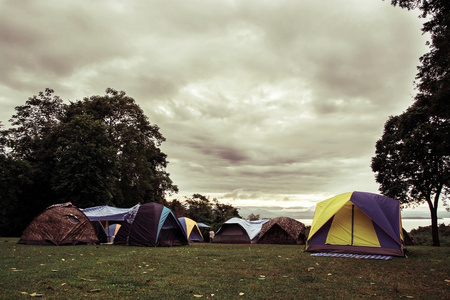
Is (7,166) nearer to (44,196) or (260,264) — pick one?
(44,196)

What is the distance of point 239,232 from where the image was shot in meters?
22.1

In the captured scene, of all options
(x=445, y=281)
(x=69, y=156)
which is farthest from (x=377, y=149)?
(x=69, y=156)

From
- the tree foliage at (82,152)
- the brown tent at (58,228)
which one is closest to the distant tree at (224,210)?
the tree foliage at (82,152)

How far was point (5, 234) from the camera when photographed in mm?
29281

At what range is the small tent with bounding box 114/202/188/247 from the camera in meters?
14.6

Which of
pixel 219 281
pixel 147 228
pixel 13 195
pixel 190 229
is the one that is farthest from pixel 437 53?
pixel 13 195

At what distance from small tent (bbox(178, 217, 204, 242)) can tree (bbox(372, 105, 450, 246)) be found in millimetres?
14738

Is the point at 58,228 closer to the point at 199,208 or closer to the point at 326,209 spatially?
the point at 326,209

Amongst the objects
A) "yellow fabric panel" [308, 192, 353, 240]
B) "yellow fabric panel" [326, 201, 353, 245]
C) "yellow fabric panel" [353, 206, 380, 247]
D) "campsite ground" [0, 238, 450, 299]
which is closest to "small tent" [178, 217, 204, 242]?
"yellow fabric panel" [308, 192, 353, 240]

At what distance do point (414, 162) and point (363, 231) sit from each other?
36.1 feet

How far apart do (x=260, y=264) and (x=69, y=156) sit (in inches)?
818

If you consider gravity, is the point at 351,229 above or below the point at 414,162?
below

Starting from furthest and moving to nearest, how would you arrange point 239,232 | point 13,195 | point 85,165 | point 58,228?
point 13,195
point 85,165
point 239,232
point 58,228

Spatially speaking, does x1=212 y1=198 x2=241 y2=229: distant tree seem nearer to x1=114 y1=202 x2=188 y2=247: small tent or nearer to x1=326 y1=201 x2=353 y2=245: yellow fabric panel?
x1=114 y1=202 x2=188 y2=247: small tent
